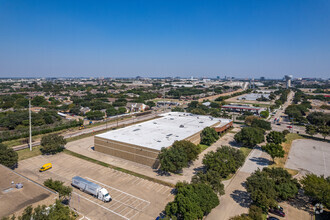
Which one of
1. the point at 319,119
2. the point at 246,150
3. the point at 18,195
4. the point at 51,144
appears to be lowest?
the point at 246,150

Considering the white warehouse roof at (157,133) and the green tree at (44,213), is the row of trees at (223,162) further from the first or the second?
the green tree at (44,213)

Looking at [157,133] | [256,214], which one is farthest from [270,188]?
[157,133]

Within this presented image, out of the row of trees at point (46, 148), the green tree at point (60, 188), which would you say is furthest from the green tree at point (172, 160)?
the row of trees at point (46, 148)

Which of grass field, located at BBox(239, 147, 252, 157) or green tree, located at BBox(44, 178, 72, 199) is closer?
green tree, located at BBox(44, 178, 72, 199)

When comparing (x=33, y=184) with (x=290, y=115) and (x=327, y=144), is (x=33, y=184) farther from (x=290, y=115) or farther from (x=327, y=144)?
(x=290, y=115)

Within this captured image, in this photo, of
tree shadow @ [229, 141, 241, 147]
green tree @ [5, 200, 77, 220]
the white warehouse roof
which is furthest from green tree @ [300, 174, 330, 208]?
green tree @ [5, 200, 77, 220]

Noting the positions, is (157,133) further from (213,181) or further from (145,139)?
(213,181)

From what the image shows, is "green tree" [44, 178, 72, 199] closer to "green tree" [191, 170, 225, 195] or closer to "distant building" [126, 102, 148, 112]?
"green tree" [191, 170, 225, 195]

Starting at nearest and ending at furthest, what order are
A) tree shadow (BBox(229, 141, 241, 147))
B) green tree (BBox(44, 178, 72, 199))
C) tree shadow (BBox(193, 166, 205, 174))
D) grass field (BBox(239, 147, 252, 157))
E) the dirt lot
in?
the dirt lot, green tree (BBox(44, 178, 72, 199)), tree shadow (BBox(193, 166, 205, 174)), grass field (BBox(239, 147, 252, 157)), tree shadow (BBox(229, 141, 241, 147))
